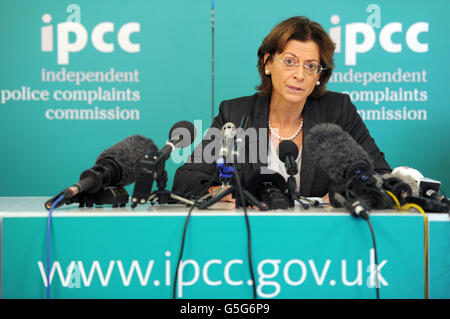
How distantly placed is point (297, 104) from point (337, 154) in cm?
98

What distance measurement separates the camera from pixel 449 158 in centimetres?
305

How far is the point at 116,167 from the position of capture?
1.31 meters

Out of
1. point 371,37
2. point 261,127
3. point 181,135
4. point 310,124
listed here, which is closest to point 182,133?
point 181,135

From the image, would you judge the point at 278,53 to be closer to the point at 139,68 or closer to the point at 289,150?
the point at 289,150

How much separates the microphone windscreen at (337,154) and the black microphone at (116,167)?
0.57 meters

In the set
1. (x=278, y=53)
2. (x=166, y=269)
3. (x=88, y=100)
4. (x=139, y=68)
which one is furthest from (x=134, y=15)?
(x=166, y=269)

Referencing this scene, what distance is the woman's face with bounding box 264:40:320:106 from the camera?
1.95 m

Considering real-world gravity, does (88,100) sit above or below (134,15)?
below

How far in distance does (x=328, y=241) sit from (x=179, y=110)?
7.16 feet

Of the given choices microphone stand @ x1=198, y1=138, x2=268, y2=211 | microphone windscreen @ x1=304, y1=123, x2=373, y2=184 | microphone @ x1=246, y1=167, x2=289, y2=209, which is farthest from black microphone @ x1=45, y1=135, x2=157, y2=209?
microphone windscreen @ x1=304, y1=123, x2=373, y2=184

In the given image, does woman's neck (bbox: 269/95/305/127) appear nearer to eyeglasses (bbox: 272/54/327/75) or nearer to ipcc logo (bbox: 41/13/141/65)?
eyeglasses (bbox: 272/54/327/75)

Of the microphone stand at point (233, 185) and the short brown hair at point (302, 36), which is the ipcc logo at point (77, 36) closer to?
the short brown hair at point (302, 36)

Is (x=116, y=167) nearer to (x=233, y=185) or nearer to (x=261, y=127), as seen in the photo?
(x=233, y=185)
